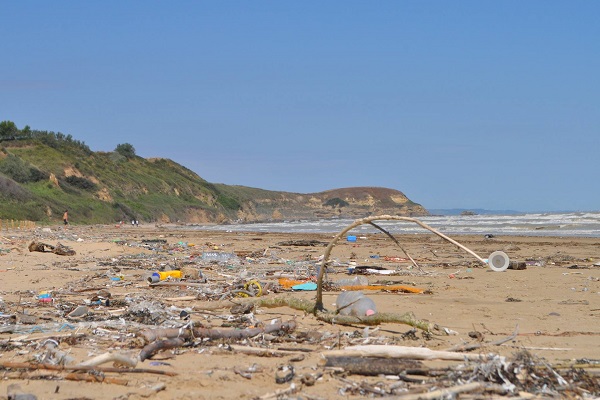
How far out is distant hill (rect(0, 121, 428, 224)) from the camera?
44.7 meters

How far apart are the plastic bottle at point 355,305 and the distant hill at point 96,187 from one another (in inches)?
1400

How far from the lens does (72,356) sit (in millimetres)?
5008

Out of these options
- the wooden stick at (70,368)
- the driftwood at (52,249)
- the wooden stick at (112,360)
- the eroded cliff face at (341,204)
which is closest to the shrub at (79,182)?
the driftwood at (52,249)

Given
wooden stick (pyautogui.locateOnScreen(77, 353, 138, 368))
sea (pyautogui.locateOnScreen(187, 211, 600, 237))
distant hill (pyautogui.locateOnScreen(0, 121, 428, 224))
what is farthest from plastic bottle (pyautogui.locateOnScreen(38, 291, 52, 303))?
distant hill (pyautogui.locateOnScreen(0, 121, 428, 224))

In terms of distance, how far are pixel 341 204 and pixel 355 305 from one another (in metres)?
122

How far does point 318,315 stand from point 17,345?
2.90 meters

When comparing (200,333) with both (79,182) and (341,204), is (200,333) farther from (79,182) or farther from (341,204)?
(341,204)

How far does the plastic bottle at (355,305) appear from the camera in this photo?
257 inches

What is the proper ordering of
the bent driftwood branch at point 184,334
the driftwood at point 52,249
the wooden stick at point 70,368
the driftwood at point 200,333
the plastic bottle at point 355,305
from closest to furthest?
the wooden stick at point 70,368 → the bent driftwood branch at point 184,334 → the driftwood at point 200,333 → the plastic bottle at point 355,305 → the driftwood at point 52,249

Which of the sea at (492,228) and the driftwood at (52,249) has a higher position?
the sea at (492,228)

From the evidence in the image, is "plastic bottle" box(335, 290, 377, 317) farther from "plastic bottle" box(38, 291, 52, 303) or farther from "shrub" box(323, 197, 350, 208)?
"shrub" box(323, 197, 350, 208)

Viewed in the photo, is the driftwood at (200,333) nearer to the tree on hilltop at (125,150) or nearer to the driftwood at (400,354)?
the driftwood at (400,354)

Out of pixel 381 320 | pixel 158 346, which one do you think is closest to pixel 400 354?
pixel 381 320

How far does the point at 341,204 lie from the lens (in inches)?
5049
